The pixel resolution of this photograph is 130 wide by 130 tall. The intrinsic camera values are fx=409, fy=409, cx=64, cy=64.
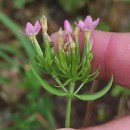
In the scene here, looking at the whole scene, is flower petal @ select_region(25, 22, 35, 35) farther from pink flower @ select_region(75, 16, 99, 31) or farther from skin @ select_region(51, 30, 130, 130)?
skin @ select_region(51, 30, 130, 130)

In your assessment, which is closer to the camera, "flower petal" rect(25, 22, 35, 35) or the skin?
"flower petal" rect(25, 22, 35, 35)

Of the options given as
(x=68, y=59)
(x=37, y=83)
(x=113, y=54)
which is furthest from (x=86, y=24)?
(x=37, y=83)

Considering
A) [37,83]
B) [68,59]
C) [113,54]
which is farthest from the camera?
Answer: [37,83]

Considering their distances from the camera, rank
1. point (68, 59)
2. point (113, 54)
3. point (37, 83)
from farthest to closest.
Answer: point (37, 83)
point (113, 54)
point (68, 59)

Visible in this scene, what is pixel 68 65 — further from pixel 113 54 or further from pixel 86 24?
pixel 113 54

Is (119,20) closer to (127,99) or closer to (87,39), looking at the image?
(127,99)

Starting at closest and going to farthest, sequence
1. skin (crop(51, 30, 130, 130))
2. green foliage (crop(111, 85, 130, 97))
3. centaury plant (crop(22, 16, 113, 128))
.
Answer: centaury plant (crop(22, 16, 113, 128)) < skin (crop(51, 30, 130, 130)) < green foliage (crop(111, 85, 130, 97))

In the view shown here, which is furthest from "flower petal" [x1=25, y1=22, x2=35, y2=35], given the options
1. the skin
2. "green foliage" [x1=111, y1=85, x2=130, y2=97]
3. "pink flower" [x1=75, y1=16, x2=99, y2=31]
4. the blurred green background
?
"green foliage" [x1=111, y1=85, x2=130, y2=97]

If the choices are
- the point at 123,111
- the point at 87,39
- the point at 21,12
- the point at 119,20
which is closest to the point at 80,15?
the point at 119,20

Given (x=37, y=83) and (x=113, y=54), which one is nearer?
(x=113, y=54)
